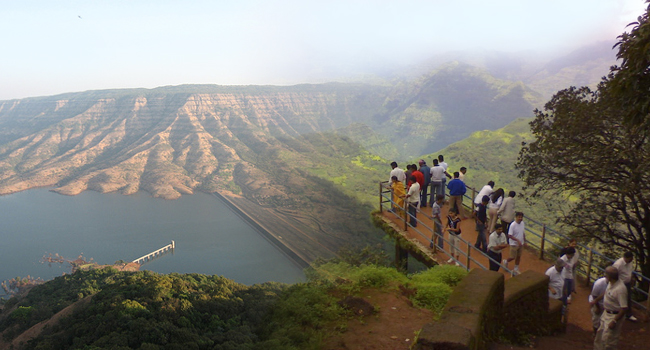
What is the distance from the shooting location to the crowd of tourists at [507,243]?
19.6 feet

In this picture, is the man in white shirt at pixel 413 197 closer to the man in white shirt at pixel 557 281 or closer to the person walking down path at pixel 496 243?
the person walking down path at pixel 496 243

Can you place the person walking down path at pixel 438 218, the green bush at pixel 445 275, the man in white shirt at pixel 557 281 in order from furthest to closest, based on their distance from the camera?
the person walking down path at pixel 438 218 < the green bush at pixel 445 275 < the man in white shirt at pixel 557 281

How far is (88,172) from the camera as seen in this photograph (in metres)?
162

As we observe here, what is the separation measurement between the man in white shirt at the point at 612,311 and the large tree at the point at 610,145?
330 centimetres

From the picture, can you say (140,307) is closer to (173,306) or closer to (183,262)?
(173,306)

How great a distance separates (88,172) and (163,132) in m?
36.8

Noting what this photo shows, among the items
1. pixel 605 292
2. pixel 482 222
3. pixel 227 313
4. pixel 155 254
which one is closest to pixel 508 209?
pixel 482 222

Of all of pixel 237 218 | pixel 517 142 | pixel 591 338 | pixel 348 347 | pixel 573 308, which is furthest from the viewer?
pixel 237 218

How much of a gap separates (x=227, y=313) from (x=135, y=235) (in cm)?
10245

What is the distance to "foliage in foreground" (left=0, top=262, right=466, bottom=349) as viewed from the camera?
923 centimetres

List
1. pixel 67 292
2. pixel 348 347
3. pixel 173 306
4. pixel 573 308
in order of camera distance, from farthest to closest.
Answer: pixel 67 292 < pixel 173 306 < pixel 573 308 < pixel 348 347

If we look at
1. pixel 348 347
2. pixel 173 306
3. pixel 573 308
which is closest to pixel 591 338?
pixel 573 308

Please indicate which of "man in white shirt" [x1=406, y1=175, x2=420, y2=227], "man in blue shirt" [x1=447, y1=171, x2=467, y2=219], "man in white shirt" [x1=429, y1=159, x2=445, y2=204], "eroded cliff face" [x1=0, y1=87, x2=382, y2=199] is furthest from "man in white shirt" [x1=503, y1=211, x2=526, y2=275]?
"eroded cliff face" [x1=0, y1=87, x2=382, y2=199]

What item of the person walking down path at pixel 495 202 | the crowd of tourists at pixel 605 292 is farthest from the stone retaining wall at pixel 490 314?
the person walking down path at pixel 495 202
